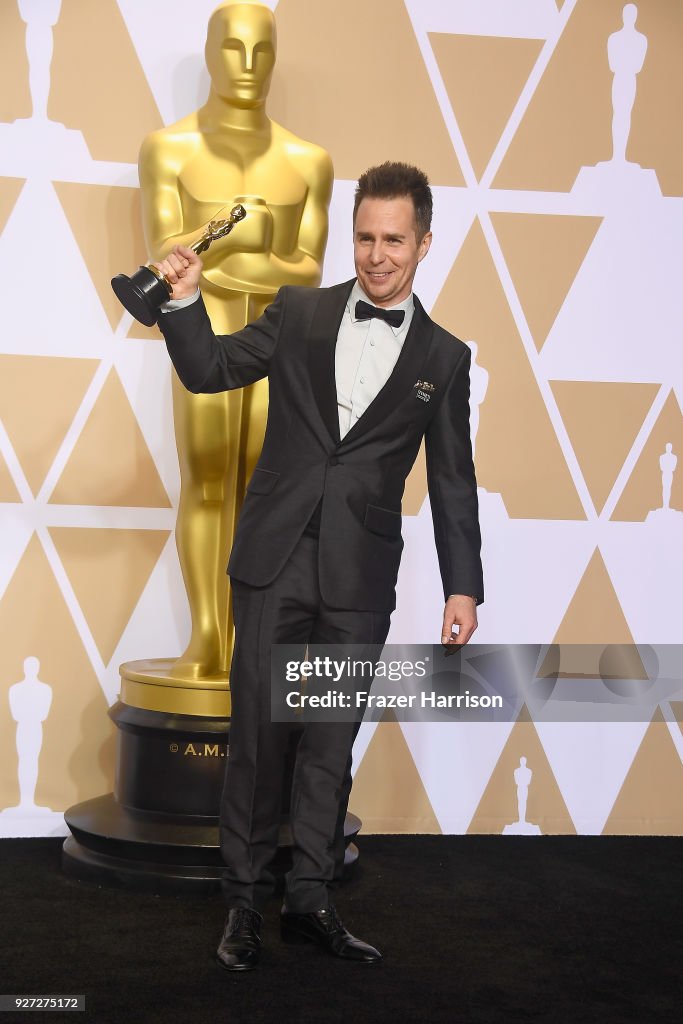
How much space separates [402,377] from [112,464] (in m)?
1.40

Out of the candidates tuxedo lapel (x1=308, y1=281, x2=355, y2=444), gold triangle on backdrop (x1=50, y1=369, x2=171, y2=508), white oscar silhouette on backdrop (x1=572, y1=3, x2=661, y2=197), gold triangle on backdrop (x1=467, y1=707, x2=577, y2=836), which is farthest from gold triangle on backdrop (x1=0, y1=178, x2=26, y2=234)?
gold triangle on backdrop (x1=467, y1=707, x2=577, y2=836)

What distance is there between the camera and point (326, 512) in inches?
94.7

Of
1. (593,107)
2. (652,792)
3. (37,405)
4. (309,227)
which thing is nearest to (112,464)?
(37,405)

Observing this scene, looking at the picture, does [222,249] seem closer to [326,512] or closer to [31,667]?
[326,512]

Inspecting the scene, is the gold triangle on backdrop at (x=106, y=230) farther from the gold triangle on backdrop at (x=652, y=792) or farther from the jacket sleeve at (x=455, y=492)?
the gold triangle on backdrop at (x=652, y=792)

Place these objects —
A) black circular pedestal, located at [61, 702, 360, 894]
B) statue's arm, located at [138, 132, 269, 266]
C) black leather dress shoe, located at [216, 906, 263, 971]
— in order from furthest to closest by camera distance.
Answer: statue's arm, located at [138, 132, 269, 266] → black circular pedestal, located at [61, 702, 360, 894] → black leather dress shoe, located at [216, 906, 263, 971]

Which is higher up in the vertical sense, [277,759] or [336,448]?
[336,448]

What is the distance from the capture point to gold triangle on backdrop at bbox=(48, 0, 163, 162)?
3543mm

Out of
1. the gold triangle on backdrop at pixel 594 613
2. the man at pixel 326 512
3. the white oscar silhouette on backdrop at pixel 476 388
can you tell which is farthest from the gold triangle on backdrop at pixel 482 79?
the man at pixel 326 512

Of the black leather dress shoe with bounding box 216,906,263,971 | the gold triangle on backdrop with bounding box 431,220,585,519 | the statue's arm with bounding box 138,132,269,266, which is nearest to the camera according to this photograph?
the black leather dress shoe with bounding box 216,906,263,971

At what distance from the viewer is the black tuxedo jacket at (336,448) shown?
240cm

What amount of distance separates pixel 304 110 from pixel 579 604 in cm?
179

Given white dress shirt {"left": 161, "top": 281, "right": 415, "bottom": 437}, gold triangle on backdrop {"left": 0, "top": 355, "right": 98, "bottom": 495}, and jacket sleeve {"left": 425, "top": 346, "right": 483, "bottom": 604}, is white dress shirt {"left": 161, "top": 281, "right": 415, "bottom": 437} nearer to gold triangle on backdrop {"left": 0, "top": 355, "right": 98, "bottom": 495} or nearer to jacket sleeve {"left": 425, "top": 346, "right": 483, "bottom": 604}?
jacket sleeve {"left": 425, "top": 346, "right": 483, "bottom": 604}

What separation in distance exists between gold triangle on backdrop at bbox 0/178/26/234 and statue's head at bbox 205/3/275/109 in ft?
2.48
